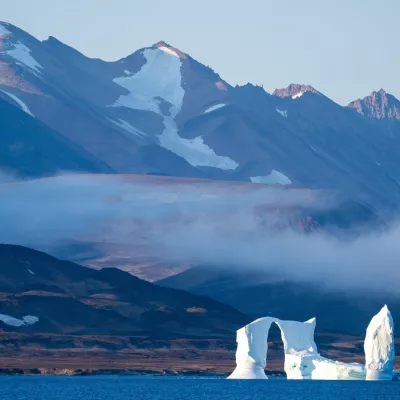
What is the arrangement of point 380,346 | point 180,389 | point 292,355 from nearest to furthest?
point 380,346, point 292,355, point 180,389

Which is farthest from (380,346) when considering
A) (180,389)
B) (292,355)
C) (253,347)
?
(180,389)

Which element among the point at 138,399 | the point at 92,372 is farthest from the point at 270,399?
the point at 92,372

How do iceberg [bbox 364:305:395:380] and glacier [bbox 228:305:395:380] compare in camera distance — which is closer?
iceberg [bbox 364:305:395:380]

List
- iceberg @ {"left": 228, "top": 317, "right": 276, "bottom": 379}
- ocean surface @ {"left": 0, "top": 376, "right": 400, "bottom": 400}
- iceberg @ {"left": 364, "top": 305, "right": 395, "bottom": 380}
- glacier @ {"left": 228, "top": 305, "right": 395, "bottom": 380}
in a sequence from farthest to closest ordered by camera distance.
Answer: glacier @ {"left": 228, "top": 305, "right": 395, "bottom": 380}, iceberg @ {"left": 228, "top": 317, "right": 276, "bottom": 379}, ocean surface @ {"left": 0, "top": 376, "right": 400, "bottom": 400}, iceberg @ {"left": 364, "top": 305, "right": 395, "bottom": 380}

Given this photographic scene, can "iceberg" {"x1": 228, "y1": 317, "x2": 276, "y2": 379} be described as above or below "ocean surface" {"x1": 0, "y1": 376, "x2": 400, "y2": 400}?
above

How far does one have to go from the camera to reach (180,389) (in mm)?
155375

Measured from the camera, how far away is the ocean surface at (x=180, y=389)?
142250mm

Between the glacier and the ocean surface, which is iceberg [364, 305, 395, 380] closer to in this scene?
the ocean surface

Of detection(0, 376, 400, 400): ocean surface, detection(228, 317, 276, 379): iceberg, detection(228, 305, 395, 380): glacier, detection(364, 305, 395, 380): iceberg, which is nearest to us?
detection(364, 305, 395, 380): iceberg

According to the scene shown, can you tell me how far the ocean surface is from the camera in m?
142

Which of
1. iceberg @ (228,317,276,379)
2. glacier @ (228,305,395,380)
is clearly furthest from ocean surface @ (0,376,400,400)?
iceberg @ (228,317,276,379)

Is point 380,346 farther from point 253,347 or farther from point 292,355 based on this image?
point 253,347

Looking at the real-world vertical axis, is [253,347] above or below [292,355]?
above

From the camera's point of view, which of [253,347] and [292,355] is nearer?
[253,347]
